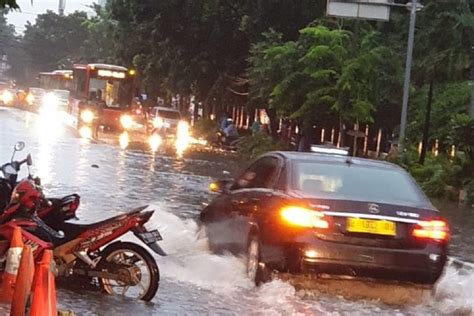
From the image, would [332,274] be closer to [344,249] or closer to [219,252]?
[344,249]

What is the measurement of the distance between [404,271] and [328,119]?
29837mm

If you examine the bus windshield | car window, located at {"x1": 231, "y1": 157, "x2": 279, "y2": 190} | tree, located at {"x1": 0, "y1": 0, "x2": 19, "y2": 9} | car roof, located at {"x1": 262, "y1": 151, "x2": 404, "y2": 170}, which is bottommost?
car window, located at {"x1": 231, "y1": 157, "x2": 279, "y2": 190}

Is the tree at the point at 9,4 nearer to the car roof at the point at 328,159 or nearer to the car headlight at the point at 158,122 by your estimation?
the car roof at the point at 328,159

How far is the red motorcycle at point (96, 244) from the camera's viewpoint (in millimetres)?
9164

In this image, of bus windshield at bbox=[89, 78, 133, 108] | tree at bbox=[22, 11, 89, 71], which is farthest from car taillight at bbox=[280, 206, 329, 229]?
tree at bbox=[22, 11, 89, 71]

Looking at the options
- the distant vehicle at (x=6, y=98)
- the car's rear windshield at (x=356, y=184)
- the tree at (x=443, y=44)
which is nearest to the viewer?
the car's rear windshield at (x=356, y=184)

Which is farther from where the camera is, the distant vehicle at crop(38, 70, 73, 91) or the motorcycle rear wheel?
the distant vehicle at crop(38, 70, 73, 91)

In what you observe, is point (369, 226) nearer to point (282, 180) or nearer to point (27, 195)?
point (282, 180)

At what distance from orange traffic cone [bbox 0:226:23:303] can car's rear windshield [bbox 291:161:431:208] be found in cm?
275

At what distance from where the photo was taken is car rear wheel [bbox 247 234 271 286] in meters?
10.1

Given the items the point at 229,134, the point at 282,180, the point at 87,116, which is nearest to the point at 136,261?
the point at 282,180

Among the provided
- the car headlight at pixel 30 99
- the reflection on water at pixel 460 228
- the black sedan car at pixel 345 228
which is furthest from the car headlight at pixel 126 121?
the black sedan car at pixel 345 228

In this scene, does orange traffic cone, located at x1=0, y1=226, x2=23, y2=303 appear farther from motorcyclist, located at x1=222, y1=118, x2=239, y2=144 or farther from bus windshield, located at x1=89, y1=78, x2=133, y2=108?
motorcyclist, located at x1=222, y1=118, x2=239, y2=144

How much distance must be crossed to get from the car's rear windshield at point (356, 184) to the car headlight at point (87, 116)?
39276 millimetres
